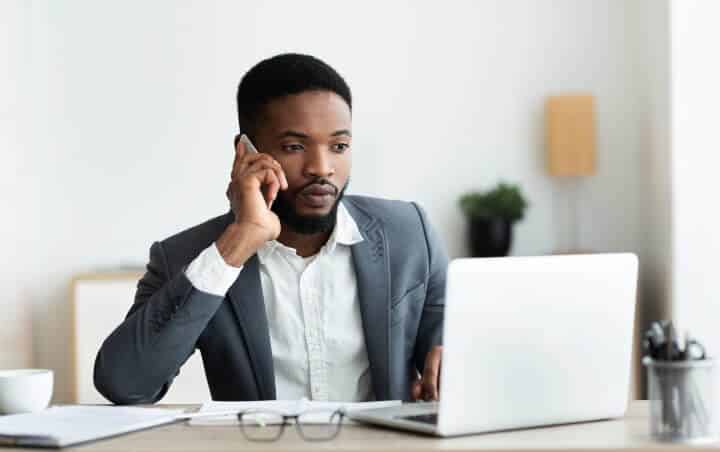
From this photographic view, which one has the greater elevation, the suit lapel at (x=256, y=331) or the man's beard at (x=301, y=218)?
the man's beard at (x=301, y=218)

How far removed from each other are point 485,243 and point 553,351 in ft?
9.88

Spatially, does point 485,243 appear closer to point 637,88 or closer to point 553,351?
point 637,88

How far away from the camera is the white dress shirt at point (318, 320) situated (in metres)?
2.38

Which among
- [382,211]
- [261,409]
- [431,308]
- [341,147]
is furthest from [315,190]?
[261,409]

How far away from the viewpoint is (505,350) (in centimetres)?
169

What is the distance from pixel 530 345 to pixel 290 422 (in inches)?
16.2

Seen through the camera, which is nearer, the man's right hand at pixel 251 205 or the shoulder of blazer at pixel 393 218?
the man's right hand at pixel 251 205

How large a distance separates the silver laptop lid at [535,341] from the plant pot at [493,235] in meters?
2.87

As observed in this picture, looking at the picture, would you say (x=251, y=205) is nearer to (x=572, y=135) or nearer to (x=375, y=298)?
(x=375, y=298)

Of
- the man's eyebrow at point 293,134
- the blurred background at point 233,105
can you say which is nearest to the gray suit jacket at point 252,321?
the man's eyebrow at point 293,134

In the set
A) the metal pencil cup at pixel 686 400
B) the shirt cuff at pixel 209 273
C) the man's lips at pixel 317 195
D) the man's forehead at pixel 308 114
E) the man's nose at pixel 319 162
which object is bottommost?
the metal pencil cup at pixel 686 400

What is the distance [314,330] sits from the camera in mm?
2395

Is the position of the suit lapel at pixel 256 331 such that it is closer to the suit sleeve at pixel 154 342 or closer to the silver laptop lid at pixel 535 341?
the suit sleeve at pixel 154 342

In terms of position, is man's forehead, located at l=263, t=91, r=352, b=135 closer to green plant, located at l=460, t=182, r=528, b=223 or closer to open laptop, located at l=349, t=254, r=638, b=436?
open laptop, located at l=349, t=254, r=638, b=436
